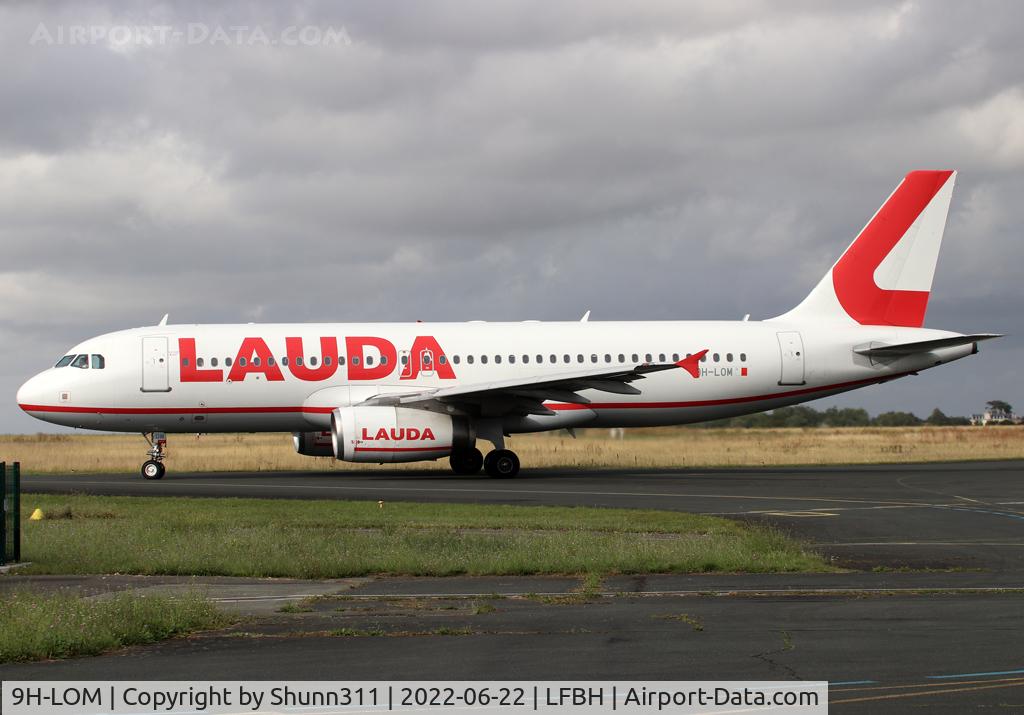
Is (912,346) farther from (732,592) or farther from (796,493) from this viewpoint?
(732,592)

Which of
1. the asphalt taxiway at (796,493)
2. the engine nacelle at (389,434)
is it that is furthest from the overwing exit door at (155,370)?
the engine nacelle at (389,434)

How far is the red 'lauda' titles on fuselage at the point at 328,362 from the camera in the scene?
32594 mm

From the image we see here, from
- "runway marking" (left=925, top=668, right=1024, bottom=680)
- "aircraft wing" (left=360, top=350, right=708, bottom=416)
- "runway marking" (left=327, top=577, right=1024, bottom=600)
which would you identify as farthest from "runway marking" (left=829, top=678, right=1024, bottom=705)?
"aircraft wing" (left=360, top=350, right=708, bottom=416)

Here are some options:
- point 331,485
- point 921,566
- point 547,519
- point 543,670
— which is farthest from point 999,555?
point 331,485

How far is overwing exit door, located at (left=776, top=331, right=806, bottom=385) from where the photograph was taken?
3506cm

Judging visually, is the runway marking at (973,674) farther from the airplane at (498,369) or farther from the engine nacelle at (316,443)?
the engine nacelle at (316,443)

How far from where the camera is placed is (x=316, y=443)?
34.3m

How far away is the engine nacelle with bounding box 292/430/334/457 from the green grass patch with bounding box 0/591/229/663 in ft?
73.0

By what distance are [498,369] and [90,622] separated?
79.2 ft

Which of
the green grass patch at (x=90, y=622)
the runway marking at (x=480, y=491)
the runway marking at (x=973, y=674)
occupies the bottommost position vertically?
the runway marking at (x=973, y=674)

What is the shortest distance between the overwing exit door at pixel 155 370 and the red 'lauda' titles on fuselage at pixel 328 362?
0.43 meters

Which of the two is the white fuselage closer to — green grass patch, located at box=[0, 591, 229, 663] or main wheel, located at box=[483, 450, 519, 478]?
main wheel, located at box=[483, 450, 519, 478]

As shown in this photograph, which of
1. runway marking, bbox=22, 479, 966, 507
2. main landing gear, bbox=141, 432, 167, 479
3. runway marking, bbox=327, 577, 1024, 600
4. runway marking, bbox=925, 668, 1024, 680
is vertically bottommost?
runway marking, bbox=925, 668, 1024, 680

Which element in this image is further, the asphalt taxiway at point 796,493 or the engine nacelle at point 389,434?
the engine nacelle at point 389,434
